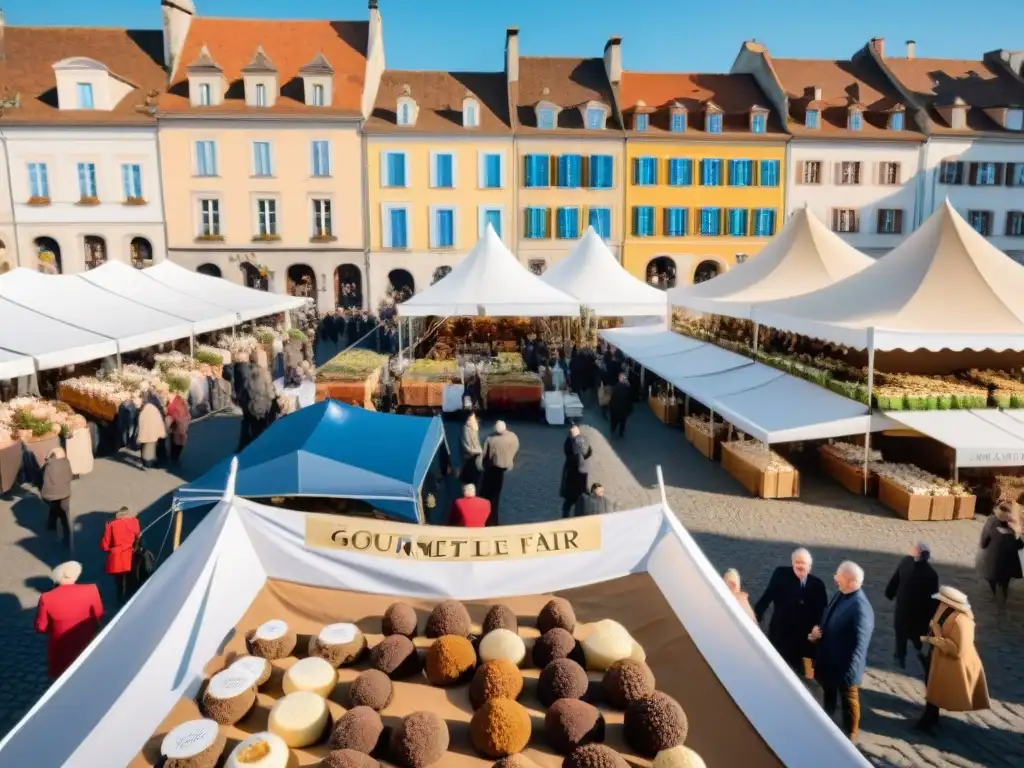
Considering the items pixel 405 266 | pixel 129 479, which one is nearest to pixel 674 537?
pixel 129 479

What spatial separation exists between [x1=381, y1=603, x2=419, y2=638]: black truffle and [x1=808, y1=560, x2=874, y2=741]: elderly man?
2.76 m

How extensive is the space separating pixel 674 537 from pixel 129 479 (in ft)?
30.6

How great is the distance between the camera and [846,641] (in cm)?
497

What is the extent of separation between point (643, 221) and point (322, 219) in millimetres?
13990

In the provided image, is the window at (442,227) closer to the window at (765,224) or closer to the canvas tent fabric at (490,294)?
the window at (765,224)

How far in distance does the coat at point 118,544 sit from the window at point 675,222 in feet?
99.8

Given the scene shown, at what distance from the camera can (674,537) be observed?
15.6 ft

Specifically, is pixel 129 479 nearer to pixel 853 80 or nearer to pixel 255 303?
pixel 255 303

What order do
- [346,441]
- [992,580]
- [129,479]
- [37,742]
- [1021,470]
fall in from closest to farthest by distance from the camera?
1. [37,742]
2. [992,580]
3. [346,441]
4. [1021,470]
5. [129,479]

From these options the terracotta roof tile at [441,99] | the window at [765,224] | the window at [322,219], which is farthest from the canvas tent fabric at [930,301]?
the window at [322,219]

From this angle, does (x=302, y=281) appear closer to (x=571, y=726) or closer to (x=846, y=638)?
(x=846, y=638)

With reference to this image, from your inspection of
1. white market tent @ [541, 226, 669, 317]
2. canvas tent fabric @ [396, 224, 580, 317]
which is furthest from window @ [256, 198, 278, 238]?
canvas tent fabric @ [396, 224, 580, 317]

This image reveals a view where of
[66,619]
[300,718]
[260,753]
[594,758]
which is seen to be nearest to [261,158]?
[66,619]

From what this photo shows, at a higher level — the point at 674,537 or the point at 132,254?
the point at 132,254
